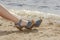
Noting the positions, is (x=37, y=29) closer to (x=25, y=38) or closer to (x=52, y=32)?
(x=52, y=32)

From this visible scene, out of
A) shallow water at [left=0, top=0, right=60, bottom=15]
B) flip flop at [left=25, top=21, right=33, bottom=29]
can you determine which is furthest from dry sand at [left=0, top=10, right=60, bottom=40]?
shallow water at [left=0, top=0, right=60, bottom=15]

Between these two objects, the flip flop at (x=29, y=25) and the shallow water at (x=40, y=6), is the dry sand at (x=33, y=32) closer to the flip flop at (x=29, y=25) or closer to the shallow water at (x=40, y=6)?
the flip flop at (x=29, y=25)

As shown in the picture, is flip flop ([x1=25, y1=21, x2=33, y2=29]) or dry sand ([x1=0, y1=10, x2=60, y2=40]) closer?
dry sand ([x1=0, y1=10, x2=60, y2=40])

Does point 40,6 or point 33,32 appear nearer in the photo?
point 33,32

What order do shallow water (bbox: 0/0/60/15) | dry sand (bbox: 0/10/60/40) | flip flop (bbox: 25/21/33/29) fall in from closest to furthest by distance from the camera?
dry sand (bbox: 0/10/60/40)
flip flop (bbox: 25/21/33/29)
shallow water (bbox: 0/0/60/15)

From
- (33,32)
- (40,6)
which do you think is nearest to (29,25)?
(33,32)

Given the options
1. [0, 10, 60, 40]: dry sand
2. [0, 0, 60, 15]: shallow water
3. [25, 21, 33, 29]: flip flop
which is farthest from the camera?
[0, 0, 60, 15]: shallow water

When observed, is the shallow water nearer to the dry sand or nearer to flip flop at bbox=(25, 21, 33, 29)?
the dry sand

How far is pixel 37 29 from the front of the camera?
4102 mm

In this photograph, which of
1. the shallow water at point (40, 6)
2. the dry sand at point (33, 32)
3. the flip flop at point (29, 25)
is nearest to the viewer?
the dry sand at point (33, 32)

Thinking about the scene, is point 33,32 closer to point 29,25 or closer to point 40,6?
point 29,25

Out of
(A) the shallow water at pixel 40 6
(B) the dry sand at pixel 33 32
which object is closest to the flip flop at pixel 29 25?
(B) the dry sand at pixel 33 32

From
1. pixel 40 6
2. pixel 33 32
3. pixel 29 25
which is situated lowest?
pixel 40 6

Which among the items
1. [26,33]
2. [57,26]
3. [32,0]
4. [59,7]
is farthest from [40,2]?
[26,33]
